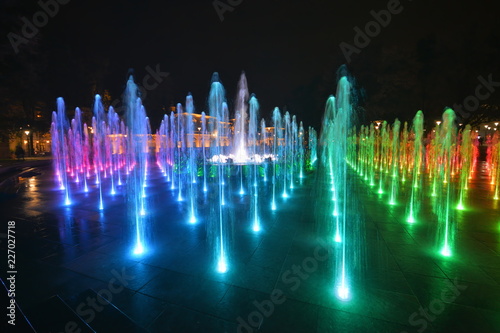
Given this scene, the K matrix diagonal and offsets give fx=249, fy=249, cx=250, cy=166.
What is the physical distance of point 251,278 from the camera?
3789 millimetres

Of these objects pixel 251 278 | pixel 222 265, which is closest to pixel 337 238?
pixel 251 278

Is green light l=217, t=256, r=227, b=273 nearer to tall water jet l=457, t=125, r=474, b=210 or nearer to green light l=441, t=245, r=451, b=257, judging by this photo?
green light l=441, t=245, r=451, b=257

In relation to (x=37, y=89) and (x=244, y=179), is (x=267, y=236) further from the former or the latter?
(x=37, y=89)

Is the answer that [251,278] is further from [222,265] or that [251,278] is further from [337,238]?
[337,238]

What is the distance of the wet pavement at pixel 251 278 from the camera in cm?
290

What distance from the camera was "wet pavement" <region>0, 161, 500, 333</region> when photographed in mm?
2904

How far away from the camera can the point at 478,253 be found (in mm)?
4609

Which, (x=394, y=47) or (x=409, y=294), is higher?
(x=394, y=47)

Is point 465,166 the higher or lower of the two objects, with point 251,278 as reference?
higher

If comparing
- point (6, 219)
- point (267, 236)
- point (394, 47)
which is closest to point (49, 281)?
point (267, 236)

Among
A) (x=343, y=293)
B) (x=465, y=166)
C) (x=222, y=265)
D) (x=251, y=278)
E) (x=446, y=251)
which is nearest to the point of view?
(x=343, y=293)

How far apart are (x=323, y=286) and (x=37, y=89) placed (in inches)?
1444

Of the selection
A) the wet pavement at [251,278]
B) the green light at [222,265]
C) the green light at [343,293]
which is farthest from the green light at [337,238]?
the green light at [222,265]

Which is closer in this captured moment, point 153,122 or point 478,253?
point 478,253
